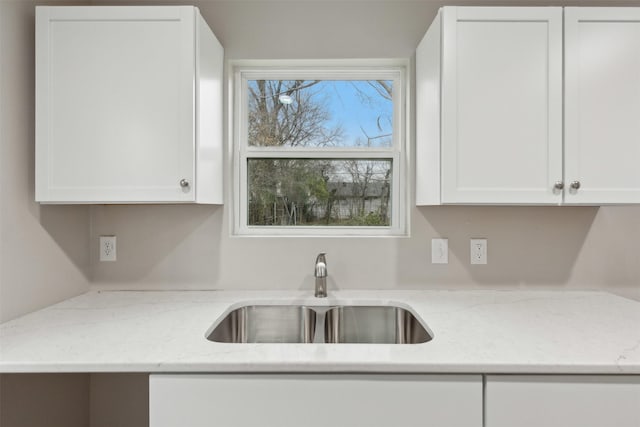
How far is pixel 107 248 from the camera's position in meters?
1.78

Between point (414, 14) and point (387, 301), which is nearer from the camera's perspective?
point (387, 301)

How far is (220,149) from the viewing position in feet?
5.63

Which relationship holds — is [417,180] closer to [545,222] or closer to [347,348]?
[545,222]

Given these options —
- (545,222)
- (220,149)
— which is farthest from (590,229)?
(220,149)

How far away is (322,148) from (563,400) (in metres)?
1.35

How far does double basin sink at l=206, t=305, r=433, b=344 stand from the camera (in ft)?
5.26

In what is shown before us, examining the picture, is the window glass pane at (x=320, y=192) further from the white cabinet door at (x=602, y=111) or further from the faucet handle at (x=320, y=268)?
the white cabinet door at (x=602, y=111)

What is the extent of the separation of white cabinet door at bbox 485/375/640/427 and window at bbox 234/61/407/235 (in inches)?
38.2

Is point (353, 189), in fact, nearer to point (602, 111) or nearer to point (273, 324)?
point (273, 324)

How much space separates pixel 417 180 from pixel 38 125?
1.53 meters

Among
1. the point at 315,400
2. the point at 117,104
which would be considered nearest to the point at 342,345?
the point at 315,400

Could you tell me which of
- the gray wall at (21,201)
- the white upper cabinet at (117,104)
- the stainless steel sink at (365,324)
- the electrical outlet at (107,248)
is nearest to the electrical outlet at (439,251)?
the stainless steel sink at (365,324)

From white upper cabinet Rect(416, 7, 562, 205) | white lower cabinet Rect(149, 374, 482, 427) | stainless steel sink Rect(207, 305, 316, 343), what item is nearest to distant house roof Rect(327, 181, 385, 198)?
white upper cabinet Rect(416, 7, 562, 205)

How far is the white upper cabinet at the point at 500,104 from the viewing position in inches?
56.1
